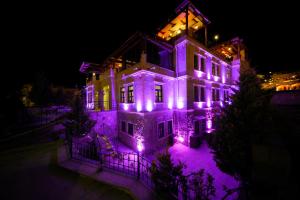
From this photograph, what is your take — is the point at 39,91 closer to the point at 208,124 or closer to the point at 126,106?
the point at 126,106

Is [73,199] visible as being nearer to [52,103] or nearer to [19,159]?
[19,159]

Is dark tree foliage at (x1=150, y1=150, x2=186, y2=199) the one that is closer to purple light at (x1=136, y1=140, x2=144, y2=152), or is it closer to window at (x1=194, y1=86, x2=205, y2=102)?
purple light at (x1=136, y1=140, x2=144, y2=152)

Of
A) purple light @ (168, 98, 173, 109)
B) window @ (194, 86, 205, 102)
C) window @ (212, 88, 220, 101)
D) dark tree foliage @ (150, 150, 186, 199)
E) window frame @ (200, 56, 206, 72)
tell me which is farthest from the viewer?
window @ (212, 88, 220, 101)

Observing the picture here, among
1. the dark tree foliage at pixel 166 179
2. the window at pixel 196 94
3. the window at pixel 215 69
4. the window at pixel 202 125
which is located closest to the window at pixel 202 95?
the window at pixel 196 94

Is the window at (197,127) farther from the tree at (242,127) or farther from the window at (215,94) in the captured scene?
the tree at (242,127)

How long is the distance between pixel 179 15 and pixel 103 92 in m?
14.1

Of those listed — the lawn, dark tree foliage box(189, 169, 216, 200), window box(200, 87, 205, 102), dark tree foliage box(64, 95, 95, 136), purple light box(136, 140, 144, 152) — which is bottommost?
purple light box(136, 140, 144, 152)

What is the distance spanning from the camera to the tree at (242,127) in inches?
235

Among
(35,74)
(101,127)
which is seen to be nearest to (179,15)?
(101,127)

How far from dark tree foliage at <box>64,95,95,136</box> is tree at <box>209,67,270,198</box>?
32.7ft

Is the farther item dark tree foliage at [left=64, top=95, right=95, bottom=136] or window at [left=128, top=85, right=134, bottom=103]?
window at [left=128, top=85, right=134, bottom=103]

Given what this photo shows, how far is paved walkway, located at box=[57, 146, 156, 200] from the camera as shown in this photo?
15.6ft

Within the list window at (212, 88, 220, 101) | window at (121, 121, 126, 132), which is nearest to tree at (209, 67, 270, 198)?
window at (121, 121, 126, 132)

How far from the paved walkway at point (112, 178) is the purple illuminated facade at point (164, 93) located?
6169 millimetres
